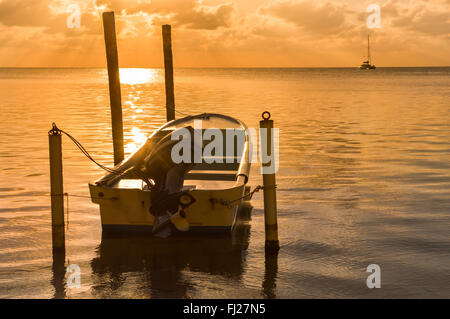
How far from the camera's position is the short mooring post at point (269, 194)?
29.0ft

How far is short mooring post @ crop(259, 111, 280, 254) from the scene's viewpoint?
883cm

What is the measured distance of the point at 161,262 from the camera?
8.77 metres

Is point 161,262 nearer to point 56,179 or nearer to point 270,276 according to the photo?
point 270,276

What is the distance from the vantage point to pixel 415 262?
28.6ft

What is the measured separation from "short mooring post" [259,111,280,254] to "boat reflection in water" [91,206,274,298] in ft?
1.66

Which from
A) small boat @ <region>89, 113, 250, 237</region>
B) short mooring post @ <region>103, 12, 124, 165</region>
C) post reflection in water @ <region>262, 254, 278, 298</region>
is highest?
short mooring post @ <region>103, 12, 124, 165</region>

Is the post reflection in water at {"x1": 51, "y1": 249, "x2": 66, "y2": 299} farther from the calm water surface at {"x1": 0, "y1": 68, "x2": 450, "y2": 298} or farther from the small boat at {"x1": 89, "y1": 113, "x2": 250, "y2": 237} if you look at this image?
the small boat at {"x1": 89, "y1": 113, "x2": 250, "y2": 237}

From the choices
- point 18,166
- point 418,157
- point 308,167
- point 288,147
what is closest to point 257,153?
point 288,147

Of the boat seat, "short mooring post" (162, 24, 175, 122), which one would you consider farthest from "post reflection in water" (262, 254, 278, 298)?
"short mooring post" (162, 24, 175, 122)

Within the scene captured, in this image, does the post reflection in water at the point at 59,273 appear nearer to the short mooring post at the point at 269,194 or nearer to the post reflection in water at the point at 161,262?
the post reflection in water at the point at 161,262

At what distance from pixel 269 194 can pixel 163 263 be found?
1916 mm

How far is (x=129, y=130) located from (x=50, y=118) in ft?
25.1

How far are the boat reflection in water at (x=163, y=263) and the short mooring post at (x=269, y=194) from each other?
50 centimetres
